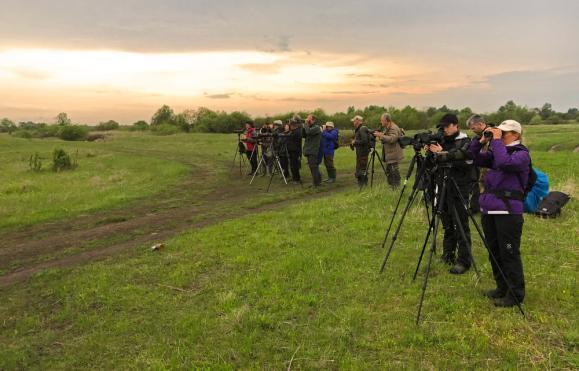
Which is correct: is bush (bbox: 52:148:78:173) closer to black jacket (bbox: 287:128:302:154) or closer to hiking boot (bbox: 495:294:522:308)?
black jacket (bbox: 287:128:302:154)

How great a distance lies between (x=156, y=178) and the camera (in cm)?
A: 2055

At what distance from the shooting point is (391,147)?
12.7 metres

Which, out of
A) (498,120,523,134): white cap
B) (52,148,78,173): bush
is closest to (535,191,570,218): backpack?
(498,120,523,134): white cap

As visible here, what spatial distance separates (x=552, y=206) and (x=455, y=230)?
4688 millimetres

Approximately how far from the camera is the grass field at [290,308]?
4.86m

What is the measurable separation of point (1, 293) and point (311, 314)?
537 centimetres

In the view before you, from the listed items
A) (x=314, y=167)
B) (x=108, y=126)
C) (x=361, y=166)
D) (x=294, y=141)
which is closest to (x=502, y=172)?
(x=361, y=166)

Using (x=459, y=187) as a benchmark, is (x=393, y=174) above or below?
below

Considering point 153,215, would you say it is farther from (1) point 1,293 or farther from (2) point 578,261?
(2) point 578,261

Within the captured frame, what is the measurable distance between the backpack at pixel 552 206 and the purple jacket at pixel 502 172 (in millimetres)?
5381

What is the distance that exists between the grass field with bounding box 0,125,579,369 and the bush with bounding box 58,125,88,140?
6419 cm

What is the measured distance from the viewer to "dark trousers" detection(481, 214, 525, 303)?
542 cm

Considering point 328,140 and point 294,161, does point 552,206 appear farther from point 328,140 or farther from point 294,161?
point 294,161

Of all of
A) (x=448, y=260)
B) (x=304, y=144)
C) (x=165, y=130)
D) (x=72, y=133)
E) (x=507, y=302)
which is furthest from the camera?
(x=165, y=130)
